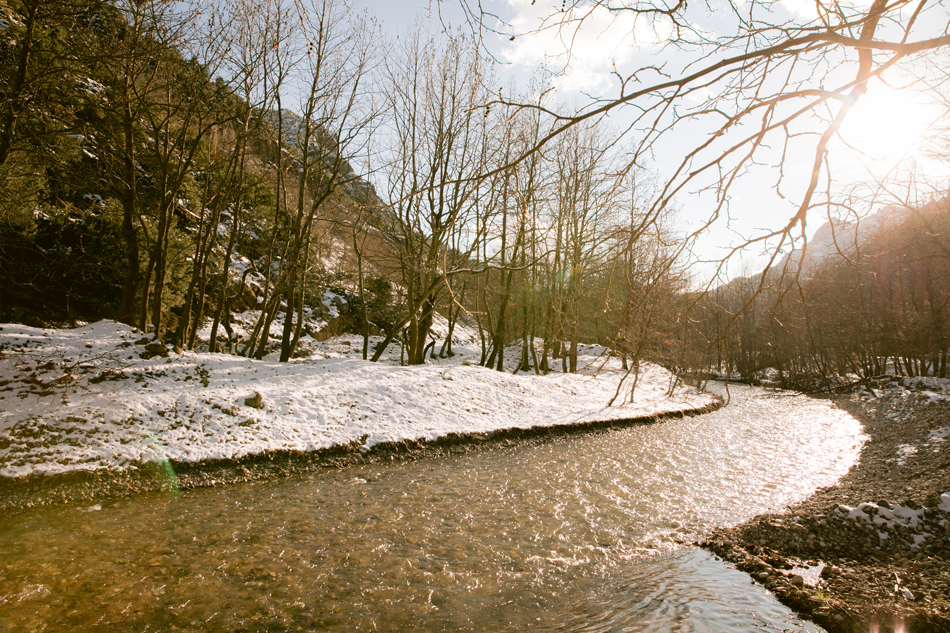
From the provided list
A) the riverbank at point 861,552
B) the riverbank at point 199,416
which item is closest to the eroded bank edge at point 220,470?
the riverbank at point 199,416

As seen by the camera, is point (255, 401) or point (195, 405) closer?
point (195, 405)

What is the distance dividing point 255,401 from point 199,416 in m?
0.95

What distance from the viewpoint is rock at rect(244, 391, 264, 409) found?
321 inches

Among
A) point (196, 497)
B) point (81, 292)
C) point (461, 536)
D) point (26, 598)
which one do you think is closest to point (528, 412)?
point (461, 536)

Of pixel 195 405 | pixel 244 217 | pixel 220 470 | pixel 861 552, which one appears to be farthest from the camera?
pixel 244 217

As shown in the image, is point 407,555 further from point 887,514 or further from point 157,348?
point 157,348

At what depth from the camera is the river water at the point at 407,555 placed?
125 inches

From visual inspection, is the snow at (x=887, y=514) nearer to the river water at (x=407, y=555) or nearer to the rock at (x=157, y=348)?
the river water at (x=407, y=555)

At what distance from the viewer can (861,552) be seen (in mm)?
3803

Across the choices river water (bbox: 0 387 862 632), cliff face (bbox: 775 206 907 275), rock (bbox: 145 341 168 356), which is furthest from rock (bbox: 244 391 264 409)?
cliff face (bbox: 775 206 907 275)

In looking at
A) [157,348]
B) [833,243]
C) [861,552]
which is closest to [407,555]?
[861,552]

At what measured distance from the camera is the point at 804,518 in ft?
15.0

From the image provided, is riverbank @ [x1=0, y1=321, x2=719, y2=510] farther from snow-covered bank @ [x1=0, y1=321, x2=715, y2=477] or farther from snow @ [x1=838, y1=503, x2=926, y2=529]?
snow @ [x1=838, y1=503, x2=926, y2=529]

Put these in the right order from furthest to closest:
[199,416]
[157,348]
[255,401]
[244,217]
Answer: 1. [244,217]
2. [157,348]
3. [255,401]
4. [199,416]
